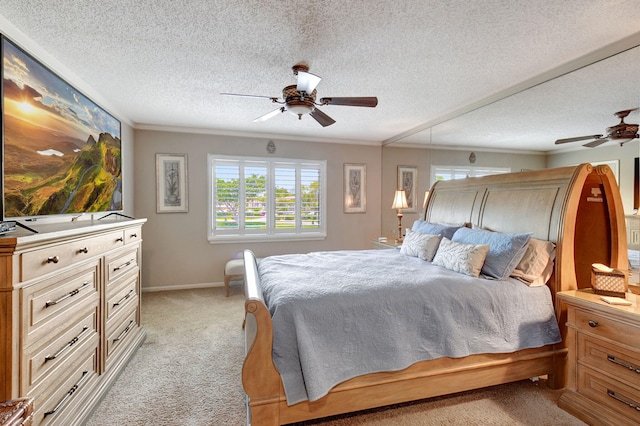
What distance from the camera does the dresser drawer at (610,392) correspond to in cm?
171

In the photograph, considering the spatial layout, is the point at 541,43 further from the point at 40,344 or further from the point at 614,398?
the point at 40,344

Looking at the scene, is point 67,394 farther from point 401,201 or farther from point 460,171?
point 460,171

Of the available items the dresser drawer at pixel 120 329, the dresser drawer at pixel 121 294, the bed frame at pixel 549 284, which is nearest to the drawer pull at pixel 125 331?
the dresser drawer at pixel 120 329

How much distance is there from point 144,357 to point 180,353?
30 centimetres

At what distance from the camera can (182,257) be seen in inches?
188

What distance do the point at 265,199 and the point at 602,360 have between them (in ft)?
14.6

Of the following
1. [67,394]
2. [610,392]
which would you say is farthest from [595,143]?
[67,394]

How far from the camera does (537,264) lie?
2.30m

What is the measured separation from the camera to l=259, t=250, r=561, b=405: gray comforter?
68.0 inches

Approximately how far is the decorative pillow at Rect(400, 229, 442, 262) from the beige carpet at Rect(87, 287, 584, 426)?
3.98 ft

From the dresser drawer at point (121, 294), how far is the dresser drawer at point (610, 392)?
341 cm

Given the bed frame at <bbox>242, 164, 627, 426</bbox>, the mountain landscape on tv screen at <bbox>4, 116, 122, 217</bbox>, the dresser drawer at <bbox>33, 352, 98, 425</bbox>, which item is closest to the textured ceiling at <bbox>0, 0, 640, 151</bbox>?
the bed frame at <bbox>242, 164, 627, 426</bbox>

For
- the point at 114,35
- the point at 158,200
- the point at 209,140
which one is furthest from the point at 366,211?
the point at 114,35

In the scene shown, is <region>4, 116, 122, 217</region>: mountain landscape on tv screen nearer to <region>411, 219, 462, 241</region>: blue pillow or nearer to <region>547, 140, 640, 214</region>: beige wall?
<region>411, 219, 462, 241</region>: blue pillow
